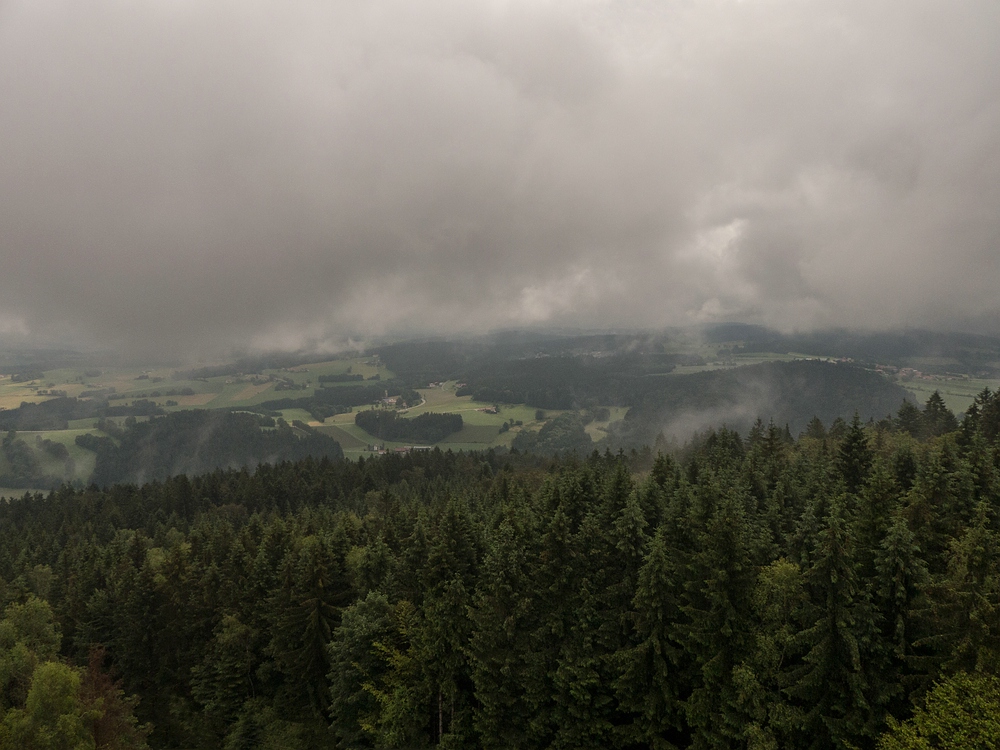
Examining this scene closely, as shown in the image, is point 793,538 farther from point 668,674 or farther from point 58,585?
point 58,585

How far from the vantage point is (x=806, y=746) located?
26.9 m

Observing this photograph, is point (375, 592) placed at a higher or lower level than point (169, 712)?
higher

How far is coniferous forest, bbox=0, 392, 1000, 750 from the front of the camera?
83.6 feet

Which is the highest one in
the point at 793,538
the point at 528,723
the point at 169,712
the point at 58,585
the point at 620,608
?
the point at 793,538

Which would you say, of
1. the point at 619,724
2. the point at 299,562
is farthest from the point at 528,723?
the point at 299,562

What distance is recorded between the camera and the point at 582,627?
3497cm

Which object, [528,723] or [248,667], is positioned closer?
[528,723]

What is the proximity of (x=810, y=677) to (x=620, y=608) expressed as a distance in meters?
12.0

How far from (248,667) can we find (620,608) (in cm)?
3915

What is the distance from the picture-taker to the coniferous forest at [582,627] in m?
25.5

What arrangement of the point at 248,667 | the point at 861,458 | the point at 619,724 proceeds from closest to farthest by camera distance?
the point at 619,724, the point at 248,667, the point at 861,458

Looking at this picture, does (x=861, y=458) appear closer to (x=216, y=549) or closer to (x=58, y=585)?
(x=216, y=549)

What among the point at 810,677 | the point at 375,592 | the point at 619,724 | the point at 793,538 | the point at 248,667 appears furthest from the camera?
the point at 248,667

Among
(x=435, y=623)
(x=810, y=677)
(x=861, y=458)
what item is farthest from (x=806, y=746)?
(x=861, y=458)
